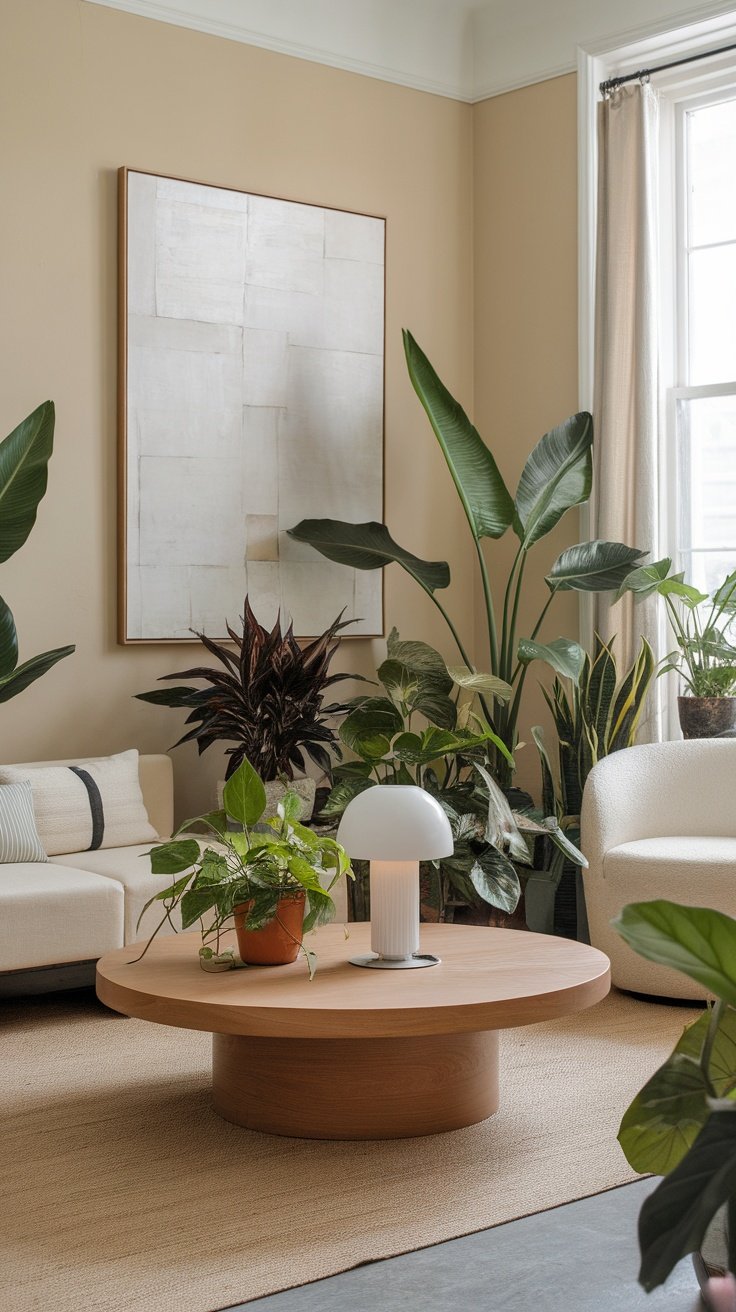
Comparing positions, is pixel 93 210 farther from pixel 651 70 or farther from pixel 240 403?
pixel 651 70

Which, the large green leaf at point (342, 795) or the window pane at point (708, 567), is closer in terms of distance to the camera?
the large green leaf at point (342, 795)

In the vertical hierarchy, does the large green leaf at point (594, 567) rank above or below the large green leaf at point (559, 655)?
above

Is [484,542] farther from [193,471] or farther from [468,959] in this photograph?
[468,959]

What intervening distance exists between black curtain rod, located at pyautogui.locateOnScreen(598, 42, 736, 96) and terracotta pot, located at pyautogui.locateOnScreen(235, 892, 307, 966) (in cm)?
364

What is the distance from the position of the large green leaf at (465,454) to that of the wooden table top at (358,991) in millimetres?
2062

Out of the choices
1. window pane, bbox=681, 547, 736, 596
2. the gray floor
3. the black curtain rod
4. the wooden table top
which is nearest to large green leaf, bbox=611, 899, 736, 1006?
the gray floor

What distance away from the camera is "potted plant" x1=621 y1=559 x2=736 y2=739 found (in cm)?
488

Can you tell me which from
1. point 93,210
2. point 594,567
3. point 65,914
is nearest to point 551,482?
point 594,567

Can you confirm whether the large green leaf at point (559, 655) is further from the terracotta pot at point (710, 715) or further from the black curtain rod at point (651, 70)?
the black curtain rod at point (651, 70)

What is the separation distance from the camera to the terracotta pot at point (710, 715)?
16.0 ft

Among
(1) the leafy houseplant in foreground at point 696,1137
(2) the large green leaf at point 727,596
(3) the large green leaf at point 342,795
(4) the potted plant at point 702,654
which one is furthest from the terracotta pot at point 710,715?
(1) the leafy houseplant in foreground at point 696,1137

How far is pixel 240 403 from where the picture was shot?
5160 mm

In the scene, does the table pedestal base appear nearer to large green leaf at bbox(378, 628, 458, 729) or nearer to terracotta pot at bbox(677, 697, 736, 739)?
large green leaf at bbox(378, 628, 458, 729)

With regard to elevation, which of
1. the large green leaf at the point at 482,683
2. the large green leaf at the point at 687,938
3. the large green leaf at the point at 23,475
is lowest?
the large green leaf at the point at 687,938
